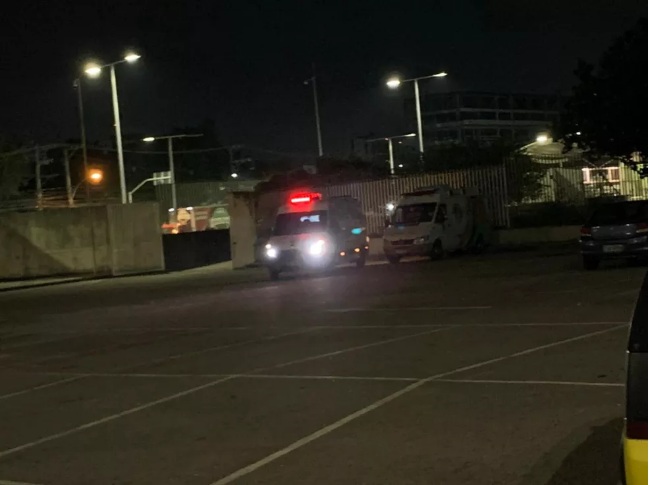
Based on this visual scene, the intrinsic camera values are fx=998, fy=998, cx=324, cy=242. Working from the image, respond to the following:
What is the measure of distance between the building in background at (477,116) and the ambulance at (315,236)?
328 feet

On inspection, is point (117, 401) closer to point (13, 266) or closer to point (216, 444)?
point (216, 444)

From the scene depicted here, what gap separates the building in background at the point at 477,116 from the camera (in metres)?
134

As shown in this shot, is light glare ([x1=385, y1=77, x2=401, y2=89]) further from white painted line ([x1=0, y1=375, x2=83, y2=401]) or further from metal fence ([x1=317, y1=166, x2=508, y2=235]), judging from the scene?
white painted line ([x1=0, y1=375, x2=83, y2=401])

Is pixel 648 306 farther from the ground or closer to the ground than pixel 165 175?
closer to the ground

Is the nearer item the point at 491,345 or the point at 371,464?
the point at 371,464

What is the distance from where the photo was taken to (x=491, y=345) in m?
12.2

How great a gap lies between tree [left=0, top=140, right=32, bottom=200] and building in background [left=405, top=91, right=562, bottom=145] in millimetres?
84100

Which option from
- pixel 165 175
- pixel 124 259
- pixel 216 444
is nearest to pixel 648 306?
pixel 216 444

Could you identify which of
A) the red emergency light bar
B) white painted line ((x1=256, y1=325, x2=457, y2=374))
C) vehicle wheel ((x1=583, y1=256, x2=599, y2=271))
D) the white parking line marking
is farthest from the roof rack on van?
the white parking line marking

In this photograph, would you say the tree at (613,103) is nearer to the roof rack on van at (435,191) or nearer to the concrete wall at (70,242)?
the roof rack on van at (435,191)

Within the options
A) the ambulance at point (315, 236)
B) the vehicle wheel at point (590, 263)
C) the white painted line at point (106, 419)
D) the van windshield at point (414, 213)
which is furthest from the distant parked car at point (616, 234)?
the white painted line at point (106, 419)

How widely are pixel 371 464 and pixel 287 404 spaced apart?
2.40 meters

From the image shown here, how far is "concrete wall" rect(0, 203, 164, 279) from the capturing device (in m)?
40.5

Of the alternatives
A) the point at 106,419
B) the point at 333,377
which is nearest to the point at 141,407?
the point at 106,419
